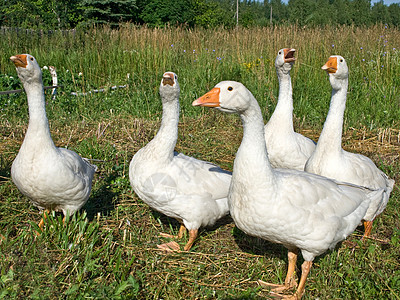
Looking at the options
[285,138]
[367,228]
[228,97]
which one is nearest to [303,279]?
[367,228]

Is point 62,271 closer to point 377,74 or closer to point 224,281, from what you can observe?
point 224,281

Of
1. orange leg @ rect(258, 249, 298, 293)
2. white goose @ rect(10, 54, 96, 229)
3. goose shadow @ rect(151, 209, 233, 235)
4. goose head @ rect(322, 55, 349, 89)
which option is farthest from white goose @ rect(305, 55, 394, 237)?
white goose @ rect(10, 54, 96, 229)

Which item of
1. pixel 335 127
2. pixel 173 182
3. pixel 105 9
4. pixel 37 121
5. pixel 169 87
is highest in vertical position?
pixel 105 9

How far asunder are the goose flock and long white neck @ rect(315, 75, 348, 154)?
1 cm

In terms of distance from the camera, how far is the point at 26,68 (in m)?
3.32

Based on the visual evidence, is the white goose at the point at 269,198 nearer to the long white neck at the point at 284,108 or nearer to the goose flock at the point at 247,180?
the goose flock at the point at 247,180

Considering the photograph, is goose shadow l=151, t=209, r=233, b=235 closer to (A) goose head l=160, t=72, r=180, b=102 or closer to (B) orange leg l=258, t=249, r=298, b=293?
(B) orange leg l=258, t=249, r=298, b=293

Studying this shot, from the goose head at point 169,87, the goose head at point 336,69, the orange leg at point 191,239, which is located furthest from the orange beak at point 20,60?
the goose head at point 336,69

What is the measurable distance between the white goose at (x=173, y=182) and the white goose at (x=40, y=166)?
24.4 inches

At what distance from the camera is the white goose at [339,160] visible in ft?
12.3

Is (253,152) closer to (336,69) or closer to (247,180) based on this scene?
(247,180)

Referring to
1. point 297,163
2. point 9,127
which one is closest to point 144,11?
point 9,127

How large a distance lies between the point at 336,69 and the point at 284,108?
97cm

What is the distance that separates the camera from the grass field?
9.91 feet
